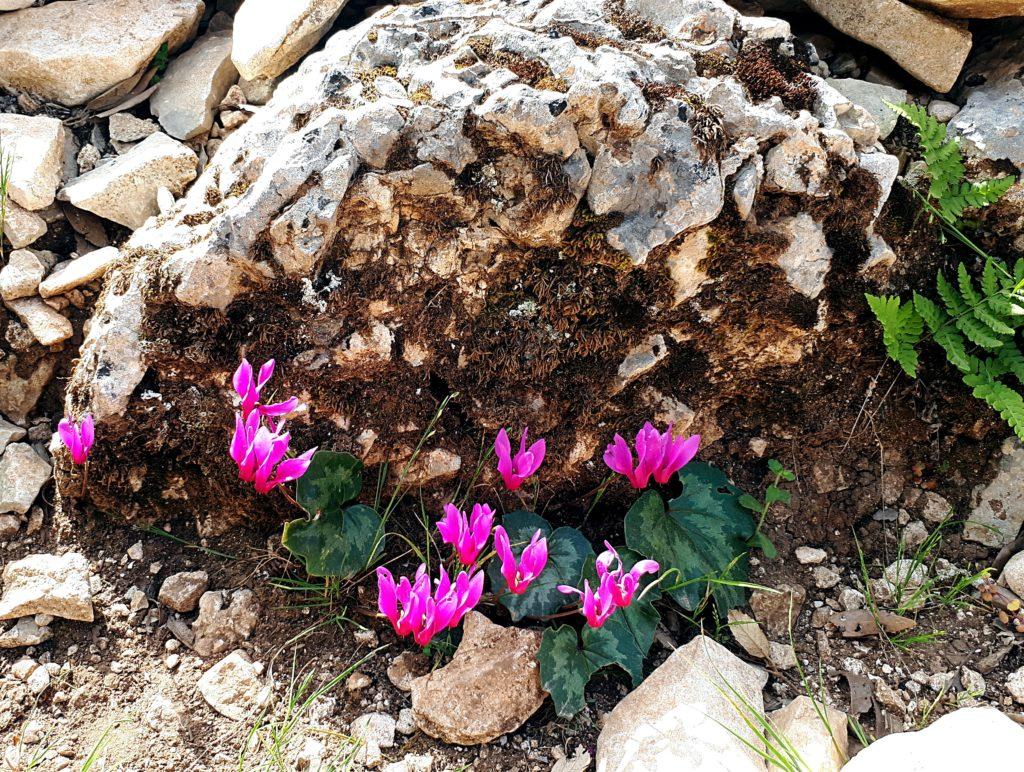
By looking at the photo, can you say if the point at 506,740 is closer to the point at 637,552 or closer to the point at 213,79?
the point at 637,552

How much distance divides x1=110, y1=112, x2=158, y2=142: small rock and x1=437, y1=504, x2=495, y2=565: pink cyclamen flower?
2.21 m

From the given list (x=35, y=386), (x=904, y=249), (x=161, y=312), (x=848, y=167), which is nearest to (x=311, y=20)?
(x=161, y=312)

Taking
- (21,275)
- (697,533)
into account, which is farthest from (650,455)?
(21,275)

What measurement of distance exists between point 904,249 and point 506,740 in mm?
2021

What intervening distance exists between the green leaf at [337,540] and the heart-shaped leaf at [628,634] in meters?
0.70

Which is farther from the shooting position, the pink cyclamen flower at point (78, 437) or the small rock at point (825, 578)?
the small rock at point (825, 578)

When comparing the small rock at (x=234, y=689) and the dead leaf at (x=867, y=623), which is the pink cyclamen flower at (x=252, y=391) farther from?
the dead leaf at (x=867, y=623)

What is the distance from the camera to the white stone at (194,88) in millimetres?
3492

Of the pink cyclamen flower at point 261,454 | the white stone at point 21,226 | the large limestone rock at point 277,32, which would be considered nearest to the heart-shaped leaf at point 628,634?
the pink cyclamen flower at point 261,454

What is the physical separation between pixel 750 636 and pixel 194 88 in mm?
3024

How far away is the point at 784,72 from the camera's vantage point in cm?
274

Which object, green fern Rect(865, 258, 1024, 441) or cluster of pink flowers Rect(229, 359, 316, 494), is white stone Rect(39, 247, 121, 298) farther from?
green fern Rect(865, 258, 1024, 441)

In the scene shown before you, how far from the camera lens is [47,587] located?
269 centimetres

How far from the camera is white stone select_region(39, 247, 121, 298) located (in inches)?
119
